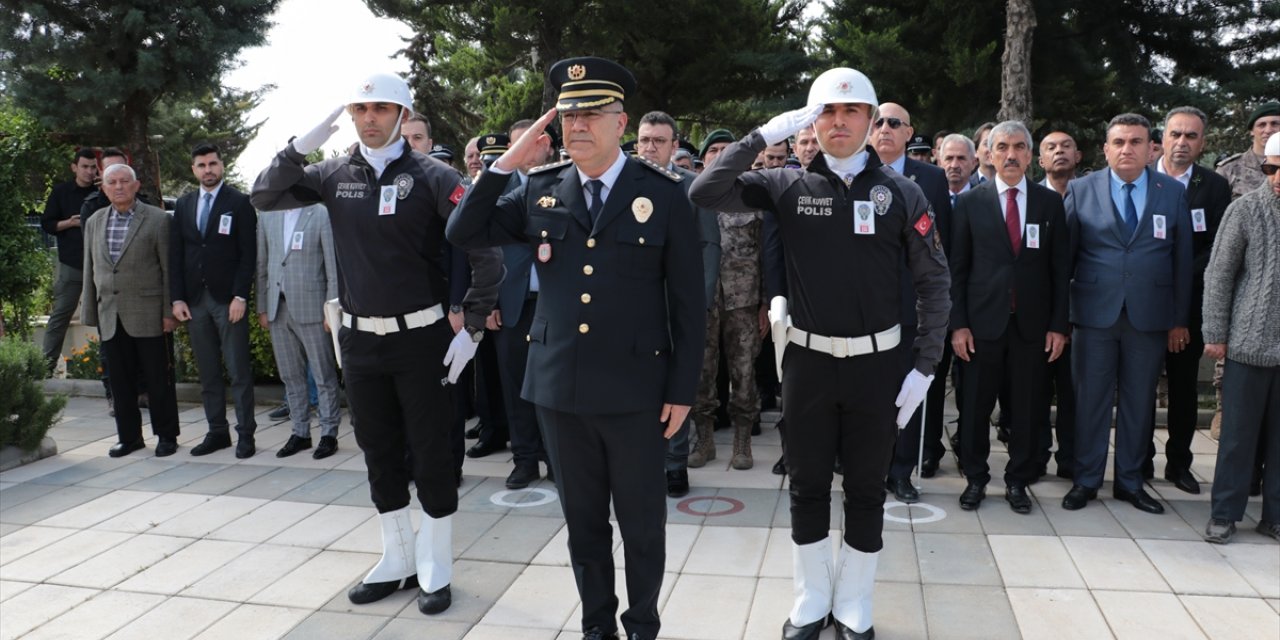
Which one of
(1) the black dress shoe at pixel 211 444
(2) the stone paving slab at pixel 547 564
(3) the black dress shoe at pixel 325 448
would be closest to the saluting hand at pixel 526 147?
(2) the stone paving slab at pixel 547 564

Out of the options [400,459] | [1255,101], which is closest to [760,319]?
[400,459]

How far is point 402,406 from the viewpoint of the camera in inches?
155

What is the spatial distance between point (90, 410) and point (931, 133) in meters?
11.3

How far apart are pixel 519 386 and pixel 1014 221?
10.1 feet

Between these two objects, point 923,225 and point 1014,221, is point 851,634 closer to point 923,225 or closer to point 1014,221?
point 923,225

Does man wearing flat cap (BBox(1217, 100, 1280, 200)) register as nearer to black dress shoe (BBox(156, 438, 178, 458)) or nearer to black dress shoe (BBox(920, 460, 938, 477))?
black dress shoe (BBox(920, 460, 938, 477))

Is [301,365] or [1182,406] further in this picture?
[301,365]

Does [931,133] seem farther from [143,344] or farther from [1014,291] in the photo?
[143,344]

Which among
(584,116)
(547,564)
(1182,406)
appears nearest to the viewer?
(584,116)

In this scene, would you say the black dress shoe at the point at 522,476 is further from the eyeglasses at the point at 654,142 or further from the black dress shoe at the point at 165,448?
the black dress shoe at the point at 165,448

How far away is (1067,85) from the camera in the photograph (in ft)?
41.6

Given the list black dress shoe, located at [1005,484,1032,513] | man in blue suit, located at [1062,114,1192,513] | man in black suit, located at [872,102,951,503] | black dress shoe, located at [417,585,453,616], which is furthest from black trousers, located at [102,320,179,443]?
man in blue suit, located at [1062,114,1192,513]

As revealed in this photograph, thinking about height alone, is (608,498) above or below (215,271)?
below

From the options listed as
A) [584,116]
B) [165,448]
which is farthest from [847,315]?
[165,448]
